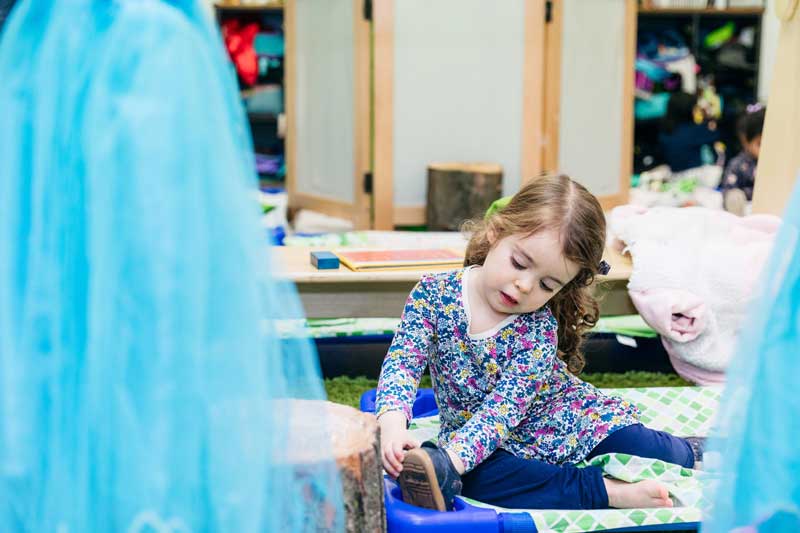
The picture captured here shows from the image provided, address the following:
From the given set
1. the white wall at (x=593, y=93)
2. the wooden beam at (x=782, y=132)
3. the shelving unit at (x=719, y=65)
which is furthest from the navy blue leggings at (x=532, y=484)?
the shelving unit at (x=719, y=65)

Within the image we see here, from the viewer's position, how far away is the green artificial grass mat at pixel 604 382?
8.70 ft

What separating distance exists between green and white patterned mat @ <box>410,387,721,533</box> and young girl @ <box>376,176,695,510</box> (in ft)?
0.11

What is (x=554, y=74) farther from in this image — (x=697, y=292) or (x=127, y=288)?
(x=127, y=288)

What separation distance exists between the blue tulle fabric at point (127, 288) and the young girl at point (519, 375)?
0.54m

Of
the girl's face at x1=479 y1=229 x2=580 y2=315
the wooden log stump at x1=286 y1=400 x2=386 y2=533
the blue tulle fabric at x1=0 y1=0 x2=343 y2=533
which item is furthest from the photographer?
the girl's face at x1=479 y1=229 x2=580 y2=315

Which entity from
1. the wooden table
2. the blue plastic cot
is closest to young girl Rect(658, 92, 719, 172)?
the wooden table

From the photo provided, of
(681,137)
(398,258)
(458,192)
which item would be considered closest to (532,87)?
(458,192)

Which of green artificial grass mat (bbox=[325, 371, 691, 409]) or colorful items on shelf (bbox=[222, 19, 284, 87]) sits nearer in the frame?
green artificial grass mat (bbox=[325, 371, 691, 409])

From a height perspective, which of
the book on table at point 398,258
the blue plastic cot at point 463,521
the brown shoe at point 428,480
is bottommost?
the blue plastic cot at point 463,521

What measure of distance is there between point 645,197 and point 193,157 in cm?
405

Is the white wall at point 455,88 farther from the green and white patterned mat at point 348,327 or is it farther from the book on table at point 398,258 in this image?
Result: the book on table at point 398,258

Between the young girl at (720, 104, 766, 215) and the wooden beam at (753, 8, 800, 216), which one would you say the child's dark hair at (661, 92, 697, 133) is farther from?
the wooden beam at (753, 8, 800, 216)

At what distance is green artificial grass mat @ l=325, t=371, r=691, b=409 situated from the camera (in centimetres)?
265

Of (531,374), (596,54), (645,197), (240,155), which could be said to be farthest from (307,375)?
(645,197)
